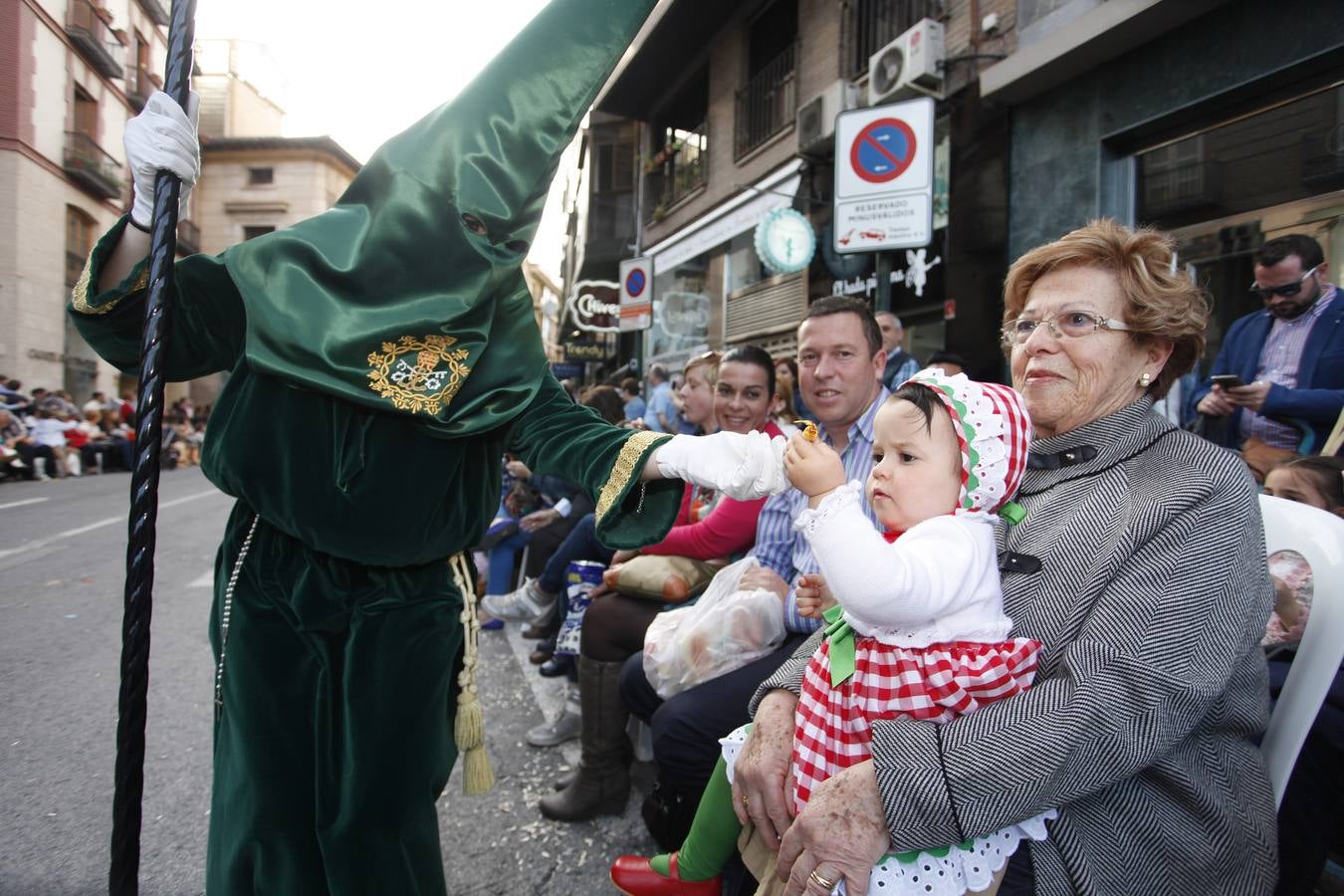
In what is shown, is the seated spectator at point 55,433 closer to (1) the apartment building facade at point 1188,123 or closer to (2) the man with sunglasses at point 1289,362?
(1) the apartment building facade at point 1188,123

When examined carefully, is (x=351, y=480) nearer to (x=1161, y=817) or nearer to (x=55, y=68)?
(x=1161, y=817)

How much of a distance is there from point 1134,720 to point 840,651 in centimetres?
47

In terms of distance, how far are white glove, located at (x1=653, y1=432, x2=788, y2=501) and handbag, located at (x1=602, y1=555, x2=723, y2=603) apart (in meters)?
1.28

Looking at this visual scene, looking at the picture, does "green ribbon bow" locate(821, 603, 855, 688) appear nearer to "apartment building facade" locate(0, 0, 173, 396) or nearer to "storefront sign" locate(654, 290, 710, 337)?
"apartment building facade" locate(0, 0, 173, 396)

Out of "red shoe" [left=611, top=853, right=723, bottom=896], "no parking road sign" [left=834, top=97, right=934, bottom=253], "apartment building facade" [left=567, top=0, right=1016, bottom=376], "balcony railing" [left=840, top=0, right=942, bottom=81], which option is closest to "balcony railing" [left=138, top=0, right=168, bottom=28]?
"red shoe" [left=611, top=853, right=723, bottom=896]

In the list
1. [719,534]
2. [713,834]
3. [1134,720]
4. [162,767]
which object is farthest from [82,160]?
[1134,720]

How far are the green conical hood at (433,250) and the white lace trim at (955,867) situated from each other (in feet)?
3.43

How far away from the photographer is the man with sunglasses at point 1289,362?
2939 mm

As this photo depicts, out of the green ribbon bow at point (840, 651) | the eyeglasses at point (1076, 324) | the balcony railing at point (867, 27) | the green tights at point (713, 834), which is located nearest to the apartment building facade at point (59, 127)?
the green ribbon bow at point (840, 651)

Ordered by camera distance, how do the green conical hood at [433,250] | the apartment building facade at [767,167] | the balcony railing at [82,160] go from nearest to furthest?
the green conical hood at [433,250] < the balcony railing at [82,160] < the apartment building facade at [767,167]

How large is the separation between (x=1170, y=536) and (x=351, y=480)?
1454 mm

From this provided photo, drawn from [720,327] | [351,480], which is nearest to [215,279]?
[351,480]

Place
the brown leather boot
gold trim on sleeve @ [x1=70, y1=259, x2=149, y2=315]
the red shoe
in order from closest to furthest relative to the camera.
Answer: gold trim on sleeve @ [x1=70, y1=259, x2=149, y2=315]
the red shoe
the brown leather boot

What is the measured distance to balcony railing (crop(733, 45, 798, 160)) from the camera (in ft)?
35.4
